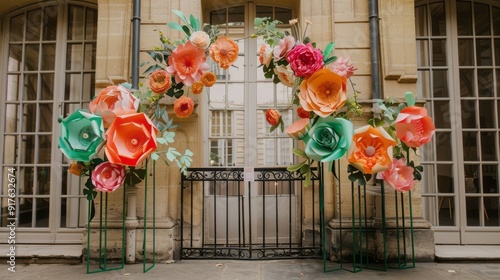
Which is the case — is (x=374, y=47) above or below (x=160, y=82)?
above

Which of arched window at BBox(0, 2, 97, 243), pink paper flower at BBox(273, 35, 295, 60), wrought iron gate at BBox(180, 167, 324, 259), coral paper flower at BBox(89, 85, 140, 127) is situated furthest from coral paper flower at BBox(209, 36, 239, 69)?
arched window at BBox(0, 2, 97, 243)

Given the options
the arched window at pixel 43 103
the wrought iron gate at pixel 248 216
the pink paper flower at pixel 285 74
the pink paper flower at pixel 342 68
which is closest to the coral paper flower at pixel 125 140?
the wrought iron gate at pixel 248 216

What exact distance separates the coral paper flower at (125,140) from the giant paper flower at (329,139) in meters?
1.45

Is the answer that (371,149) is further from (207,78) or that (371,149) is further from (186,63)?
(186,63)

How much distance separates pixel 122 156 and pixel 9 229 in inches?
115

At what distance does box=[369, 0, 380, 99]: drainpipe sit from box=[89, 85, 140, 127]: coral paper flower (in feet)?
8.95

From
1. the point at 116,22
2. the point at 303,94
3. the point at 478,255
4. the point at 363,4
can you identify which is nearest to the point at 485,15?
the point at 363,4

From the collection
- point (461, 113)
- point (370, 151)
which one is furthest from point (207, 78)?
point (461, 113)

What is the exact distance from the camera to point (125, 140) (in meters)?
3.46

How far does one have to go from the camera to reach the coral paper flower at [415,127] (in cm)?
344

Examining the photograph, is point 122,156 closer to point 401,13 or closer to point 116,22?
point 116,22

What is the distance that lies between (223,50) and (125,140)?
4.15 feet

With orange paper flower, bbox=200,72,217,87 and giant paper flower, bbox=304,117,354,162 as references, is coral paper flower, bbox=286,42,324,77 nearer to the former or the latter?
giant paper flower, bbox=304,117,354,162

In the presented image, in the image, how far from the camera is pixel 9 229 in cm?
509
